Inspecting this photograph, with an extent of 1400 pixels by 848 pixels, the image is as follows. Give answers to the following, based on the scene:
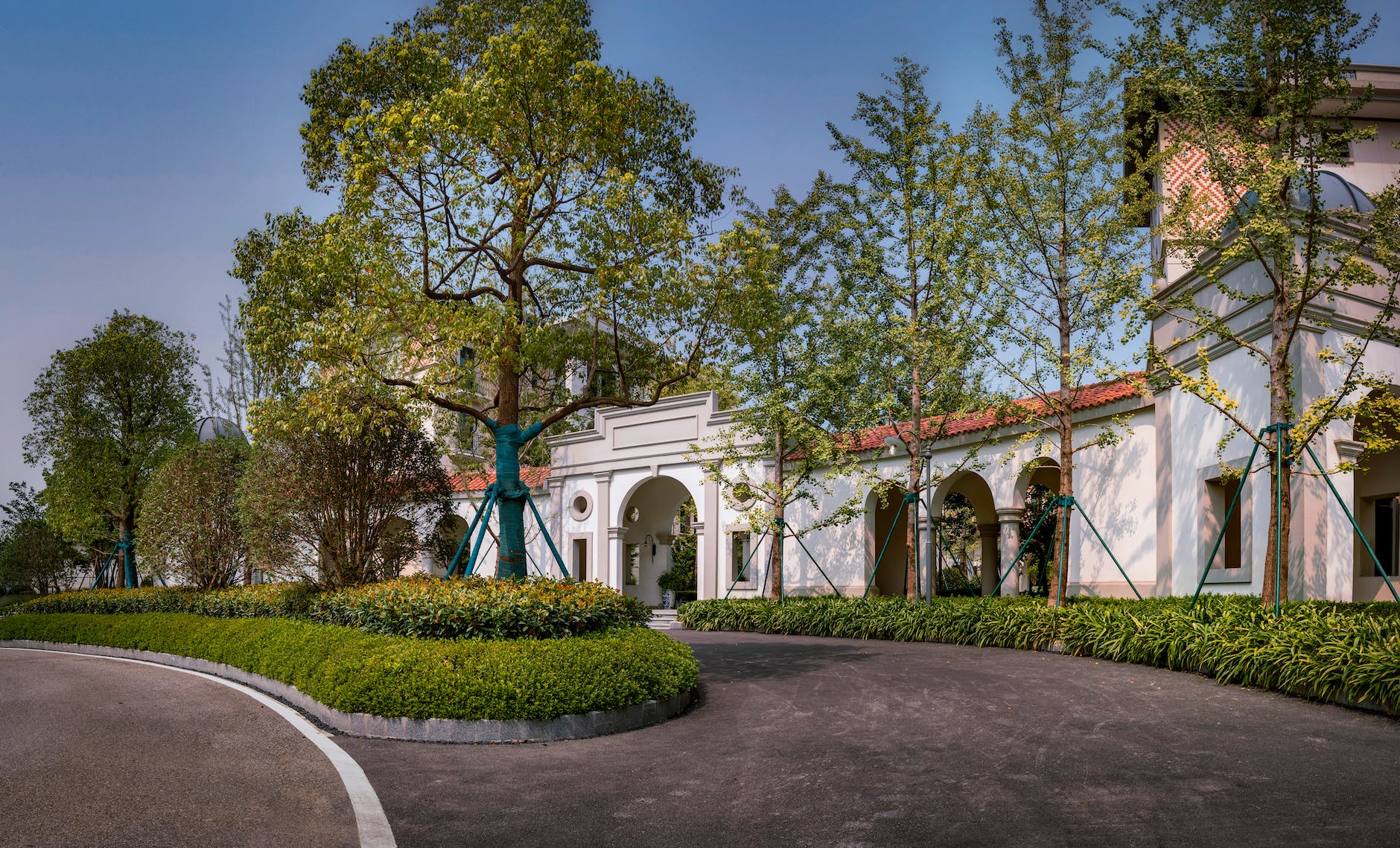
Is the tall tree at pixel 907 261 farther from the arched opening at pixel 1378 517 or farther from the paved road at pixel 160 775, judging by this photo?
the paved road at pixel 160 775

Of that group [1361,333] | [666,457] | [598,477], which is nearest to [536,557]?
[598,477]

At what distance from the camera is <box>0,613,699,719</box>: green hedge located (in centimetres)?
810

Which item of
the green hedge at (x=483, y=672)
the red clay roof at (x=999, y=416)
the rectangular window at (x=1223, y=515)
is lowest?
the green hedge at (x=483, y=672)

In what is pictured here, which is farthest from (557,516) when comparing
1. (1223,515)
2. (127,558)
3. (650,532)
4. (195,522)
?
(1223,515)

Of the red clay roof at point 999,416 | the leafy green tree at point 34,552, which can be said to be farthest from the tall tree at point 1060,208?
the leafy green tree at point 34,552

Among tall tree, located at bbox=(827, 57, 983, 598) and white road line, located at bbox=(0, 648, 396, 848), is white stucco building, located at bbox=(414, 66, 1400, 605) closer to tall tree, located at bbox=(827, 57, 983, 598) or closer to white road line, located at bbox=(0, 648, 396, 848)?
tall tree, located at bbox=(827, 57, 983, 598)

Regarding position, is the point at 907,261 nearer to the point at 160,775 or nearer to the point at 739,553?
the point at 739,553

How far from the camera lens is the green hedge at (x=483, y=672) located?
319 inches

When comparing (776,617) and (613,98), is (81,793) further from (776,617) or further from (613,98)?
(776,617)

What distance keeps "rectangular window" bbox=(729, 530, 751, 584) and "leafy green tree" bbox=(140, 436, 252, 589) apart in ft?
37.0

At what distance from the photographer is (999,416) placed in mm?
16812

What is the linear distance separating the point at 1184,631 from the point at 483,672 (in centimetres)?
832

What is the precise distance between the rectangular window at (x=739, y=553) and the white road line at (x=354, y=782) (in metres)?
13.6

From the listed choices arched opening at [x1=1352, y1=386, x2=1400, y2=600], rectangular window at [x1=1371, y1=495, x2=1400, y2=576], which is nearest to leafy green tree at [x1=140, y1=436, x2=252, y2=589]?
arched opening at [x1=1352, y1=386, x2=1400, y2=600]
